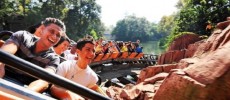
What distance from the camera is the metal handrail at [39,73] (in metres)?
0.97

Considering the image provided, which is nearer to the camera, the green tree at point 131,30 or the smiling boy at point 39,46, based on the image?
the smiling boy at point 39,46

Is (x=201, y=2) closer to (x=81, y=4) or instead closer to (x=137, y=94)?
(x=137, y=94)

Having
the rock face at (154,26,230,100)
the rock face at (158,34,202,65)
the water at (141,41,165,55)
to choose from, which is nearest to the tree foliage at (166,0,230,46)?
the rock face at (158,34,202,65)

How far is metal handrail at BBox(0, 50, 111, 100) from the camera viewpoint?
0.97 m

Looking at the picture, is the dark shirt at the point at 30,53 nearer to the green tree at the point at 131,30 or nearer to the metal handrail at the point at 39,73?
the metal handrail at the point at 39,73

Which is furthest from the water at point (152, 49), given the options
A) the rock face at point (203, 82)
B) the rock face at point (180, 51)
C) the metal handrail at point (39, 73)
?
the metal handrail at point (39, 73)

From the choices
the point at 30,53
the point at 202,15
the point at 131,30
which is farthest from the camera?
the point at 131,30

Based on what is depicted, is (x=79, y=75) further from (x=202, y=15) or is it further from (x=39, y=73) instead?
(x=202, y=15)

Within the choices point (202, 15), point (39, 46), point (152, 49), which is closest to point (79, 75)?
point (39, 46)

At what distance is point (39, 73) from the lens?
3.32 feet

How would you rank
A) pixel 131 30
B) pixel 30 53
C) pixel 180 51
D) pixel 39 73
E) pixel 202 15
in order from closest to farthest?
pixel 39 73, pixel 30 53, pixel 180 51, pixel 202 15, pixel 131 30

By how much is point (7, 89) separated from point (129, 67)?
1397 cm

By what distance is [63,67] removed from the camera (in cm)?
234

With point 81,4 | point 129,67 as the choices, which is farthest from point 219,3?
point 81,4
